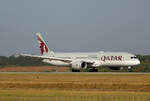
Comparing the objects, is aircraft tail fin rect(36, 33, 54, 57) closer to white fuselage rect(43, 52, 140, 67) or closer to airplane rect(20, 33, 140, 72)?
airplane rect(20, 33, 140, 72)

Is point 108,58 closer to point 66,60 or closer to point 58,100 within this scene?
point 66,60

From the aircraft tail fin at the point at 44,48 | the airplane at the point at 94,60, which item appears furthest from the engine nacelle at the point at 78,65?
the aircraft tail fin at the point at 44,48

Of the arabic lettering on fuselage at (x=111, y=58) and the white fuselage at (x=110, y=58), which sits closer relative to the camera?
the white fuselage at (x=110, y=58)

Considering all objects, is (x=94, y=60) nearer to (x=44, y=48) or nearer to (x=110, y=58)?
(x=110, y=58)

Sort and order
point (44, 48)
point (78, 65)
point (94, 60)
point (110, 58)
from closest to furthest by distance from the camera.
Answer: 1. point (78, 65)
2. point (110, 58)
3. point (94, 60)
4. point (44, 48)

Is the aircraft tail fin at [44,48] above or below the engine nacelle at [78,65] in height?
above

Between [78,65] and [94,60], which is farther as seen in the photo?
[94,60]

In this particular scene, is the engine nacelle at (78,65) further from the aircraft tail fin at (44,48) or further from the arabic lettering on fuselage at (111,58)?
the aircraft tail fin at (44,48)

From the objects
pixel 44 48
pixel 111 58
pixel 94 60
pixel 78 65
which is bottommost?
pixel 78 65

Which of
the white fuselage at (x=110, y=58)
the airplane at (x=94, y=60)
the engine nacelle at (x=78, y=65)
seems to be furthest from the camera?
the engine nacelle at (x=78, y=65)

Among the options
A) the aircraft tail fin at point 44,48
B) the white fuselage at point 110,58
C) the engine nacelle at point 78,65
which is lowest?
the engine nacelle at point 78,65

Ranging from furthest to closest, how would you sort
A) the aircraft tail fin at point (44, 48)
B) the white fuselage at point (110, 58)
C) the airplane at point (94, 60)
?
1. the aircraft tail fin at point (44, 48)
2. the airplane at point (94, 60)
3. the white fuselage at point (110, 58)

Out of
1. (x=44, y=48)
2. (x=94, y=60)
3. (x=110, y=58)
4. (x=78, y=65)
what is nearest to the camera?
(x=78, y=65)

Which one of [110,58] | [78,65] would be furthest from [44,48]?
[110,58]
